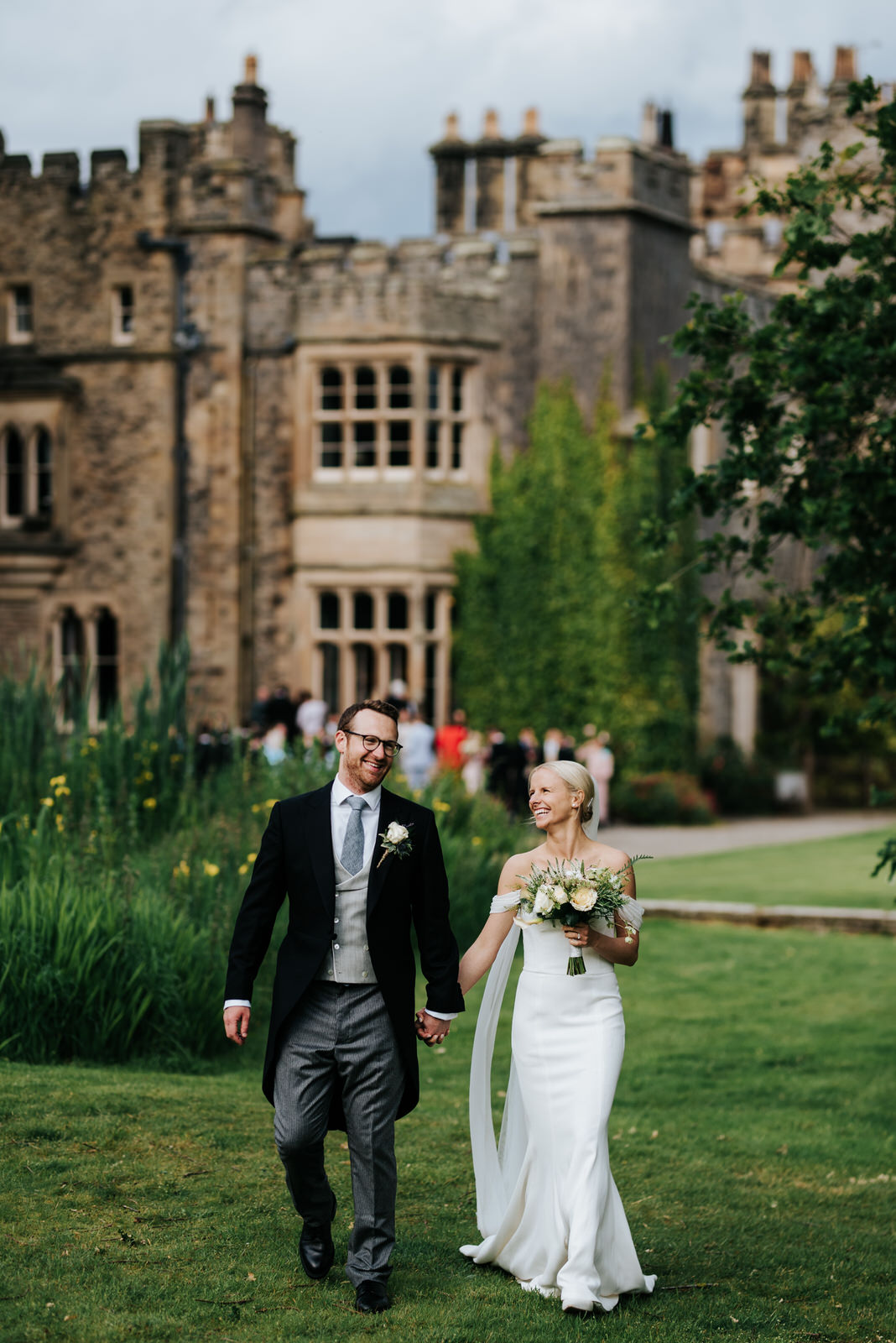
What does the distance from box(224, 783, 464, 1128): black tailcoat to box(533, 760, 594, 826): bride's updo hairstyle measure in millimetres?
457

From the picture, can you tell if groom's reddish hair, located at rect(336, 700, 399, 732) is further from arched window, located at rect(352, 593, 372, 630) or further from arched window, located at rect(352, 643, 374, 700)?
arched window, located at rect(352, 593, 372, 630)

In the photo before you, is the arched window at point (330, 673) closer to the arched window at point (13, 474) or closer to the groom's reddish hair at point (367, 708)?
the arched window at point (13, 474)

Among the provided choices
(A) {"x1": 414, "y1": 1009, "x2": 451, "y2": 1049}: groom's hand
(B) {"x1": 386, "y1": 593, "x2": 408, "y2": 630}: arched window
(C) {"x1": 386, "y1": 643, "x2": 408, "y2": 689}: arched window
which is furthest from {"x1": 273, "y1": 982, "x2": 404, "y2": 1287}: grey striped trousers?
(B) {"x1": 386, "y1": 593, "x2": 408, "y2": 630}: arched window

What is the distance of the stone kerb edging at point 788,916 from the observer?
13875mm

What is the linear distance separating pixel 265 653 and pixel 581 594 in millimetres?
4889

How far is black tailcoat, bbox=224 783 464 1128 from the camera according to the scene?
5309 millimetres

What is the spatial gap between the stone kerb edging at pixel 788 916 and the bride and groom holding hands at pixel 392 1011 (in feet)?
28.3

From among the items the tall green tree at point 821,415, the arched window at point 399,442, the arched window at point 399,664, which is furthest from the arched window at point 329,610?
the tall green tree at point 821,415

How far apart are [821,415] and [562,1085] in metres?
4.08

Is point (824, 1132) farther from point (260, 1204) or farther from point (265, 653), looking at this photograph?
point (265, 653)

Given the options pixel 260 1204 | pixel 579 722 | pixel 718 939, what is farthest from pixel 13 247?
pixel 260 1204

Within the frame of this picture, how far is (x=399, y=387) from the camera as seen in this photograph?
977 inches

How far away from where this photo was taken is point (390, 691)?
2423cm

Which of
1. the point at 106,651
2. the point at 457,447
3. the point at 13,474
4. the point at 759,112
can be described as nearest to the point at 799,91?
the point at 759,112
